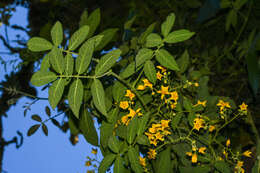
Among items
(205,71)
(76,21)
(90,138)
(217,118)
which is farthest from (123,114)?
(76,21)

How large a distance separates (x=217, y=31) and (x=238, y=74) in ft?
0.97

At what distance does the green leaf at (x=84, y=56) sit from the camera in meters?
0.53

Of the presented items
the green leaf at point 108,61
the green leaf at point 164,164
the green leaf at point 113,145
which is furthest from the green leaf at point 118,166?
the green leaf at point 108,61

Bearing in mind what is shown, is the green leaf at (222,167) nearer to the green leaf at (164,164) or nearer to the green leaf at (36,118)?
the green leaf at (164,164)

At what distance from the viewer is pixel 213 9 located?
A: 105 cm

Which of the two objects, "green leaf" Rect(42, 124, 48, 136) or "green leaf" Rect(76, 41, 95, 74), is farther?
"green leaf" Rect(42, 124, 48, 136)

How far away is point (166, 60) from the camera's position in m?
0.57

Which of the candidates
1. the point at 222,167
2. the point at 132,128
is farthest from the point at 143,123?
the point at 222,167

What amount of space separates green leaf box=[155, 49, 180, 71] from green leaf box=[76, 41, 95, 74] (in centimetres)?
17

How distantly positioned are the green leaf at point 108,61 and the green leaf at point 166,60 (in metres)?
0.11

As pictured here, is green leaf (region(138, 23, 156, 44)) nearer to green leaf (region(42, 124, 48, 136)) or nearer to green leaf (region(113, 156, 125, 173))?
green leaf (region(113, 156, 125, 173))

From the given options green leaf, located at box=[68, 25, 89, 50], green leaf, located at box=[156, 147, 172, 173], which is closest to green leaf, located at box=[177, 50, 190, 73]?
green leaf, located at box=[156, 147, 172, 173]

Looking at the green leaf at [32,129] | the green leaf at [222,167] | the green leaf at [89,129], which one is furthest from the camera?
the green leaf at [32,129]

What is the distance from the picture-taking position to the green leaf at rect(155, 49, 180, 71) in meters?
0.56
